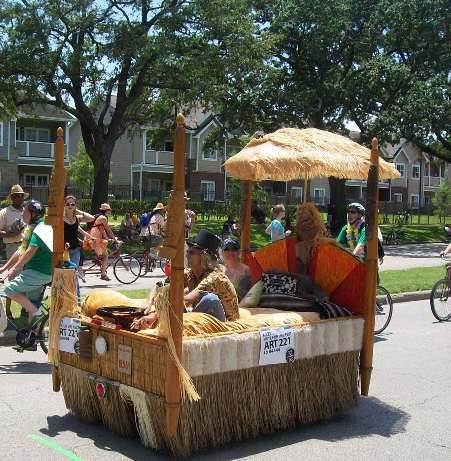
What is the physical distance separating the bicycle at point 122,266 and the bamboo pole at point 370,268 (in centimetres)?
1033

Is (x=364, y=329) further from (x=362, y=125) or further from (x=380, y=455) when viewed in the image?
(x=362, y=125)

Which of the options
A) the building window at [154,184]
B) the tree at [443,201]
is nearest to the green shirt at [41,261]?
the tree at [443,201]

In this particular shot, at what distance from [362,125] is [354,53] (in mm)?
3848

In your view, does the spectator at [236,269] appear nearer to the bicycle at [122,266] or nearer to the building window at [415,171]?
the bicycle at [122,266]

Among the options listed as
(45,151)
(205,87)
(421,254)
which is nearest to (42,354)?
(205,87)

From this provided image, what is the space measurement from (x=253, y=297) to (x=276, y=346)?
1137 millimetres

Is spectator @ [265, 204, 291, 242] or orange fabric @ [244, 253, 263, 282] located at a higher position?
spectator @ [265, 204, 291, 242]

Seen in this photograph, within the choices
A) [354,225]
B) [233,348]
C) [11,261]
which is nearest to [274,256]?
[233,348]

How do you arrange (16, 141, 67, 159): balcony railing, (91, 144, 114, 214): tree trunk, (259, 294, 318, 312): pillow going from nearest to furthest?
1. (259, 294, 318, 312): pillow
2. (91, 144, 114, 214): tree trunk
3. (16, 141, 67, 159): balcony railing

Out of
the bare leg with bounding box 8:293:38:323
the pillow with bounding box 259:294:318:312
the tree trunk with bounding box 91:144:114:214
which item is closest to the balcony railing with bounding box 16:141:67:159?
the tree trunk with bounding box 91:144:114:214

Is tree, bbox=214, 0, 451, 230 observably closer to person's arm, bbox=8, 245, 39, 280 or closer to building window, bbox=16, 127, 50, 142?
building window, bbox=16, 127, 50, 142

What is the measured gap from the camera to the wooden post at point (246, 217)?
24.4 feet

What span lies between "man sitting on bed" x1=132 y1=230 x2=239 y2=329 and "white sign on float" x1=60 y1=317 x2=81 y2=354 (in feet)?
2.03

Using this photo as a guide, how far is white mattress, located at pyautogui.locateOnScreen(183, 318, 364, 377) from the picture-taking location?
480 cm
